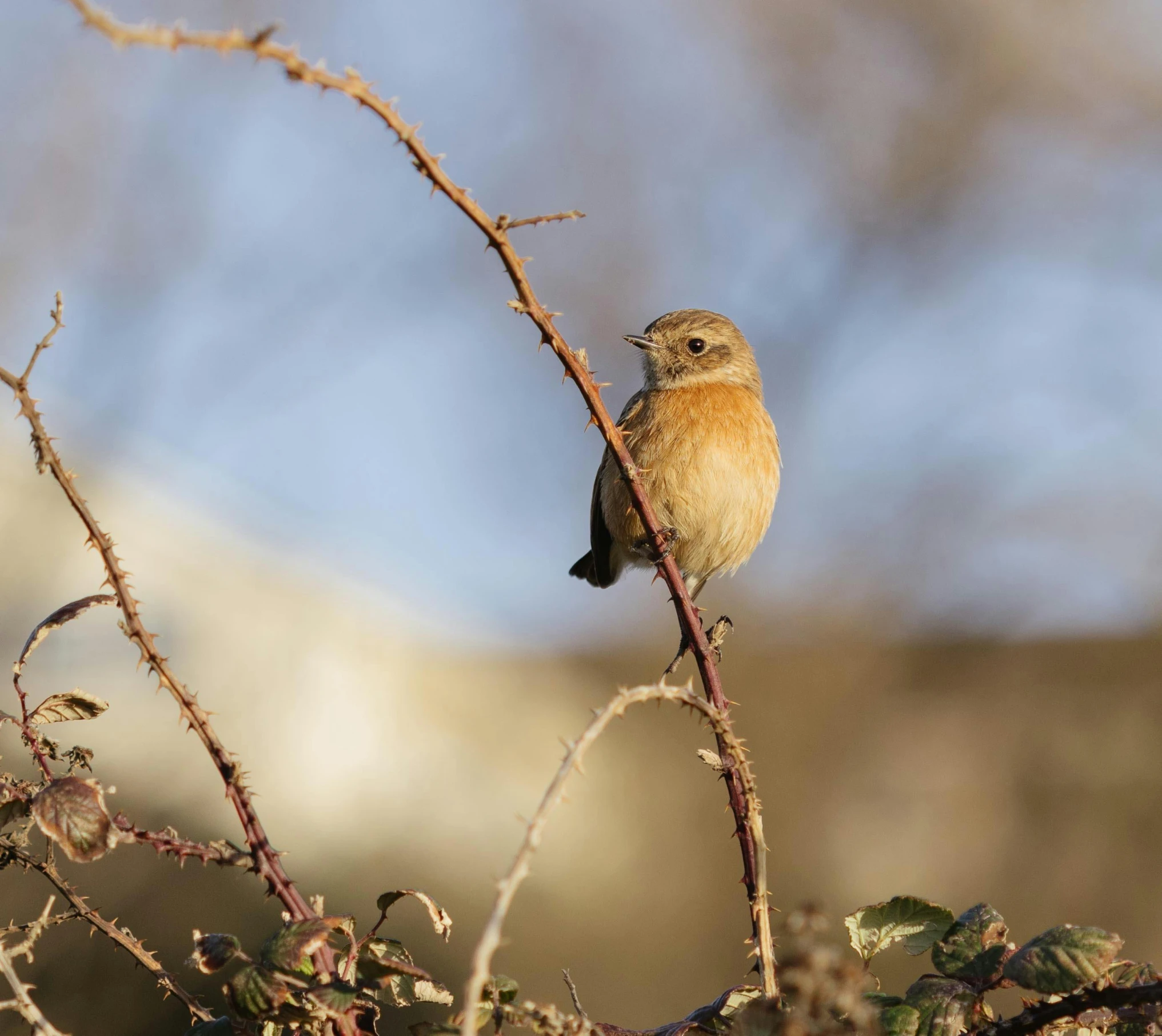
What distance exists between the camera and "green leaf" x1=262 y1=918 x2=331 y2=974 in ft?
4.20

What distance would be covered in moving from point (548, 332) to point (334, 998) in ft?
3.17

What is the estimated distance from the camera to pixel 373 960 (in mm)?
1335

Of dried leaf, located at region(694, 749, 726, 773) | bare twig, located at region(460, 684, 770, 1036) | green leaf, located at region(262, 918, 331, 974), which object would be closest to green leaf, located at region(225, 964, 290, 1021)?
green leaf, located at region(262, 918, 331, 974)

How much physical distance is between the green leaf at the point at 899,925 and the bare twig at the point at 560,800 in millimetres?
177

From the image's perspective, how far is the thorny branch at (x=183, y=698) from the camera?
4.61 feet

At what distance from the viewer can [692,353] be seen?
5.16m

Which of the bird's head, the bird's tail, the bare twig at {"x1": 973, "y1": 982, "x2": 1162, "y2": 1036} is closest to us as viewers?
the bare twig at {"x1": 973, "y1": 982, "x2": 1162, "y2": 1036}

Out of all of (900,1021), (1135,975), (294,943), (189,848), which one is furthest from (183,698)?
(1135,975)

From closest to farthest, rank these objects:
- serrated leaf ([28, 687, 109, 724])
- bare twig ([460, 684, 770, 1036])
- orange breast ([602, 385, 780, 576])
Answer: bare twig ([460, 684, 770, 1036]) < serrated leaf ([28, 687, 109, 724]) < orange breast ([602, 385, 780, 576])

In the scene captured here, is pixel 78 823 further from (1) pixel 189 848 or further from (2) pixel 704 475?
(2) pixel 704 475

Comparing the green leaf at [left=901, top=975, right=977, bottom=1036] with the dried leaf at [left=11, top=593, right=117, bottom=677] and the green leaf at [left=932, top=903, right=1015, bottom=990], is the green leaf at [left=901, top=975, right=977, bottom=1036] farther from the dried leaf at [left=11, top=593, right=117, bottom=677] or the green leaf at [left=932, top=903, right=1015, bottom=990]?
the dried leaf at [left=11, top=593, right=117, bottom=677]

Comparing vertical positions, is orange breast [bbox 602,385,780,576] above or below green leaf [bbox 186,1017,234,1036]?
above

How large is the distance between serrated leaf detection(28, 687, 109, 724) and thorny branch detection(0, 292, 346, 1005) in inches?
10.2

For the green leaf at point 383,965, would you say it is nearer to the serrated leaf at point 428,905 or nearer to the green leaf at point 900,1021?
the serrated leaf at point 428,905
